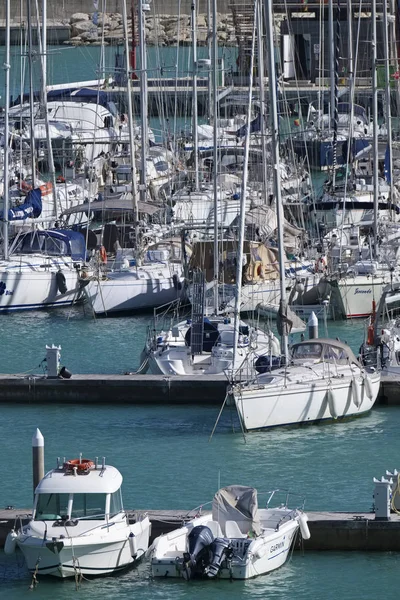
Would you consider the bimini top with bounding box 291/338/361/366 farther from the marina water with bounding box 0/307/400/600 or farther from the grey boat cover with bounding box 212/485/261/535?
the grey boat cover with bounding box 212/485/261/535

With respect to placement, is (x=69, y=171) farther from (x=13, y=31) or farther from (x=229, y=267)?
(x=13, y=31)

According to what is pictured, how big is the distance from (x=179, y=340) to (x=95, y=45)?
285 ft

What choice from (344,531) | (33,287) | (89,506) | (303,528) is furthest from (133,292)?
(89,506)

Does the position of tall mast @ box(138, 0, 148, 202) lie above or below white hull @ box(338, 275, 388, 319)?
above

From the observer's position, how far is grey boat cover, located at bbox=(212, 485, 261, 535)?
22906mm

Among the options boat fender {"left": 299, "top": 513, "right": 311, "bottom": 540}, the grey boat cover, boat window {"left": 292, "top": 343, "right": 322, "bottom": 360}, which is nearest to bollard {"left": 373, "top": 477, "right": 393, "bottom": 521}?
boat fender {"left": 299, "top": 513, "right": 311, "bottom": 540}

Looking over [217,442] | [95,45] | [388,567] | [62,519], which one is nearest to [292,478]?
[217,442]

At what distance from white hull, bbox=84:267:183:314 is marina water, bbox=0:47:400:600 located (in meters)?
4.53

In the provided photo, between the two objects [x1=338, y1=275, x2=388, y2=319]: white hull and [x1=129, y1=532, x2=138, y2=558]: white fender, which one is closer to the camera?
[x1=129, y1=532, x2=138, y2=558]: white fender

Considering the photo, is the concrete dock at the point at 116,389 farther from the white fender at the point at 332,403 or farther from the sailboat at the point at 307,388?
the white fender at the point at 332,403

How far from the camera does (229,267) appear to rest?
3941 cm

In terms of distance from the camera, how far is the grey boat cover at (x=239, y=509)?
22906 mm

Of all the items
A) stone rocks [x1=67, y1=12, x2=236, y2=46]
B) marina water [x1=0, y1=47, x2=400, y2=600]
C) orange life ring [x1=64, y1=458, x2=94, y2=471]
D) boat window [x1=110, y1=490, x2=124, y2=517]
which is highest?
stone rocks [x1=67, y1=12, x2=236, y2=46]

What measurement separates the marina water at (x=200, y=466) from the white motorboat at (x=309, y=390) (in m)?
0.32
